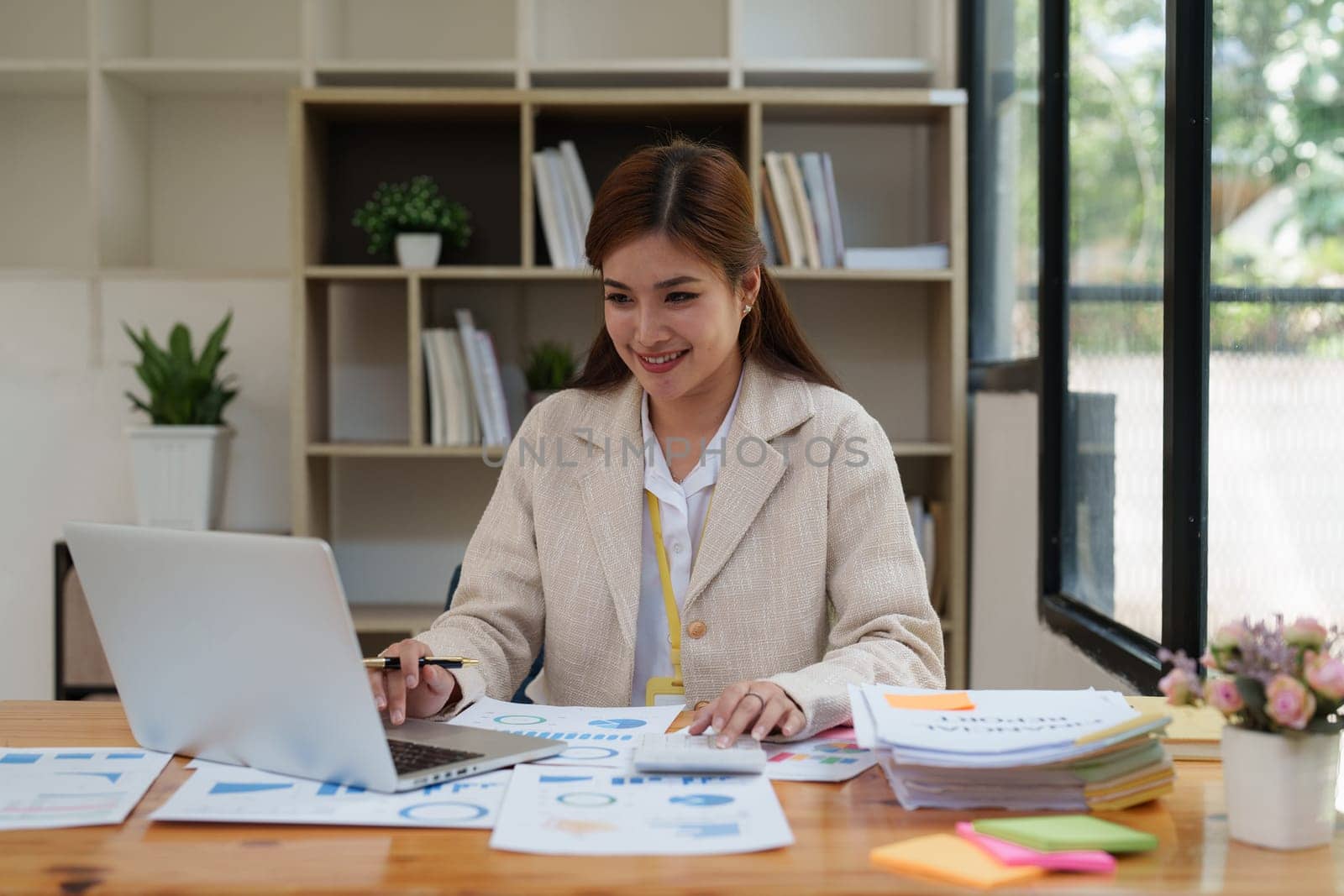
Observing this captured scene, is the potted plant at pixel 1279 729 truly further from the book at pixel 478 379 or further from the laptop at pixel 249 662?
the book at pixel 478 379

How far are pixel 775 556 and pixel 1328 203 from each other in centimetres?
79

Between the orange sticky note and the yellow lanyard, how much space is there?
528 millimetres

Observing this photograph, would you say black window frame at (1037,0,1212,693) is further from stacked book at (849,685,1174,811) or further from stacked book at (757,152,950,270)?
stacked book at (757,152,950,270)

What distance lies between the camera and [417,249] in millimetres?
3045

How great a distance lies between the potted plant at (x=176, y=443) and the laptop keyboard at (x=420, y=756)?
78.1 inches

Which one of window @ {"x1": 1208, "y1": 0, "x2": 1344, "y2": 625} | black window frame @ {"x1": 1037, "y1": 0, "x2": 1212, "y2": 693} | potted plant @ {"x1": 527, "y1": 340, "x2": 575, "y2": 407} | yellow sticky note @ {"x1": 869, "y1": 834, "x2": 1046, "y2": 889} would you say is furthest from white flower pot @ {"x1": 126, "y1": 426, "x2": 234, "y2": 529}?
yellow sticky note @ {"x1": 869, "y1": 834, "x2": 1046, "y2": 889}

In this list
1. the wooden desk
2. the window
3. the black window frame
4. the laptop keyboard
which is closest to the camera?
the wooden desk

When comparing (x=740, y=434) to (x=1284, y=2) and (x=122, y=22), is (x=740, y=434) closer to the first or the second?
(x=1284, y=2)

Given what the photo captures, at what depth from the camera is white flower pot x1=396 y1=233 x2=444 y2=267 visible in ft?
9.98

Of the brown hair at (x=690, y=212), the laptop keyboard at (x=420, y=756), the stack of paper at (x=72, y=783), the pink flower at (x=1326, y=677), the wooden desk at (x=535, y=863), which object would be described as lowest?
the wooden desk at (x=535, y=863)

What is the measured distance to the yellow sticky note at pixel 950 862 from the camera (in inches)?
35.4

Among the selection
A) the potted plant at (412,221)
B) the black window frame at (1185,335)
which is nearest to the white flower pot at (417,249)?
the potted plant at (412,221)

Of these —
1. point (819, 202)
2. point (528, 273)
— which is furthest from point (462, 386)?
point (819, 202)

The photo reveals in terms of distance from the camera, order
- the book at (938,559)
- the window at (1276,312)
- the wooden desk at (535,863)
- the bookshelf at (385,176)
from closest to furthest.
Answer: the wooden desk at (535,863) → the window at (1276,312) → the book at (938,559) → the bookshelf at (385,176)
